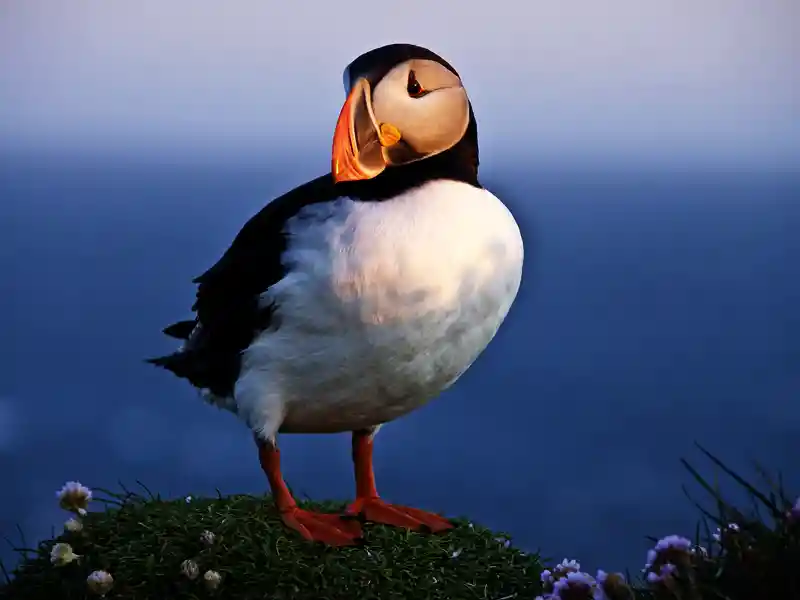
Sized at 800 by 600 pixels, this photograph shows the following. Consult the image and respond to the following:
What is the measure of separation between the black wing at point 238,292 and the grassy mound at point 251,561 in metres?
0.37

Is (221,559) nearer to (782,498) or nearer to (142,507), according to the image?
(142,507)

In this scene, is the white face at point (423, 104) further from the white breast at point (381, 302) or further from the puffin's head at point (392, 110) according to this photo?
the white breast at point (381, 302)

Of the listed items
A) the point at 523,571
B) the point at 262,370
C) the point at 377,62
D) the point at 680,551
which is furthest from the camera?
the point at 523,571

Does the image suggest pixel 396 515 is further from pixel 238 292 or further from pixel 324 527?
pixel 238 292

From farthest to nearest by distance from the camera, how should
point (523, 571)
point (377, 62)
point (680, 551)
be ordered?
point (523, 571) → point (377, 62) → point (680, 551)

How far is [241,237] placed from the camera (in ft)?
9.53

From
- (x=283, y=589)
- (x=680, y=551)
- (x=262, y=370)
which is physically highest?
(x=262, y=370)

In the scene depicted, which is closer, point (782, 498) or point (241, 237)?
point (782, 498)

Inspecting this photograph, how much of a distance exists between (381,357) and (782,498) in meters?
0.97

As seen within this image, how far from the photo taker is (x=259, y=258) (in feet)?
9.14

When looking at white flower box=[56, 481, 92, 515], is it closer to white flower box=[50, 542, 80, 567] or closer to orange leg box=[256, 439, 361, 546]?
white flower box=[50, 542, 80, 567]

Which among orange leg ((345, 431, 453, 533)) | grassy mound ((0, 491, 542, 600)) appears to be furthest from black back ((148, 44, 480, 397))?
orange leg ((345, 431, 453, 533))

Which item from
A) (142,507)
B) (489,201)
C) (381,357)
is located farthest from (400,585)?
(489,201)

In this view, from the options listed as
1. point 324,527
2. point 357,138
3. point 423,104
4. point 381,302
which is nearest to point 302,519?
point 324,527
